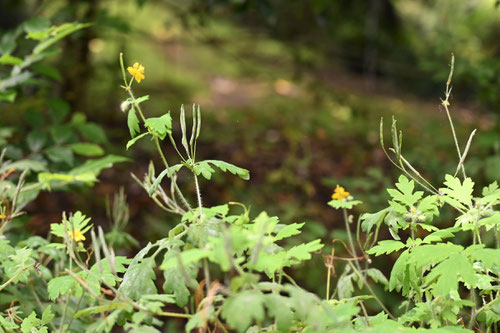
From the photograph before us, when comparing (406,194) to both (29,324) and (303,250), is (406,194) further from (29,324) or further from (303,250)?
(29,324)

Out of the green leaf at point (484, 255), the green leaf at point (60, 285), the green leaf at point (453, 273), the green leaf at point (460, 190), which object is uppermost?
the green leaf at point (460, 190)

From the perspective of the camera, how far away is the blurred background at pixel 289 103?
3.46m

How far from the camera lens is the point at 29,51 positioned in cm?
287

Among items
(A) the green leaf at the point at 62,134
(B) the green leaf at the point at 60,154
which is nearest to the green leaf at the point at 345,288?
(B) the green leaf at the point at 60,154

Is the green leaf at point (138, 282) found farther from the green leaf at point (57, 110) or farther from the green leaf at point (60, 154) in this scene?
the green leaf at point (57, 110)

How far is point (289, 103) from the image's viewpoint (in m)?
7.66

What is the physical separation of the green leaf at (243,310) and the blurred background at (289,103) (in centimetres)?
109

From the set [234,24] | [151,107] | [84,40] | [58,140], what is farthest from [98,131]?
[234,24]

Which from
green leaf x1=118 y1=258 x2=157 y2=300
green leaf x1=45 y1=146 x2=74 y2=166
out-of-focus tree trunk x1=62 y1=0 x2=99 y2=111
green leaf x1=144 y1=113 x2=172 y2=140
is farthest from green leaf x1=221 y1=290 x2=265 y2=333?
out-of-focus tree trunk x1=62 y1=0 x2=99 y2=111

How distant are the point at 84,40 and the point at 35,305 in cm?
312

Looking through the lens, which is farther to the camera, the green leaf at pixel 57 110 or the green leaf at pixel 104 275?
the green leaf at pixel 57 110

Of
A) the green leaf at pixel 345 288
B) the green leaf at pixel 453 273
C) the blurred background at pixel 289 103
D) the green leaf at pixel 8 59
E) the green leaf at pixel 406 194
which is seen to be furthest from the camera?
the blurred background at pixel 289 103

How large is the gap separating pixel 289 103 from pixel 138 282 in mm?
6673

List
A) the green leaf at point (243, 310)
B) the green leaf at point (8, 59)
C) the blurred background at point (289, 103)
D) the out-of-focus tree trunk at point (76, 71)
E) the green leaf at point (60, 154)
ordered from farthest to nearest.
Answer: the out-of-focus tree trunk at point (76, 71), the blurred background at point (289, 103), the green leaf at point (60, 154), the green leaf at point (8, 59), the green leaf at point (243, 310)
